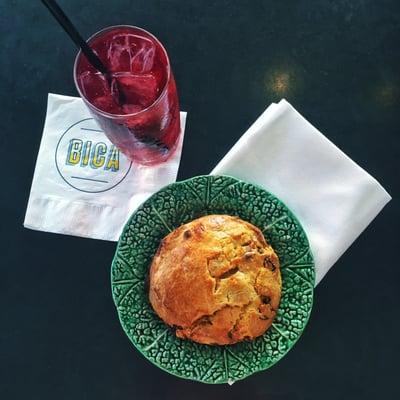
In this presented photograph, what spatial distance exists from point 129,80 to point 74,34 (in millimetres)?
146

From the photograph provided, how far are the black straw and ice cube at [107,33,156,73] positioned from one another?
4 centimetres

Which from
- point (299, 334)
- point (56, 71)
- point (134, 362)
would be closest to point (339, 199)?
point (299, 334)

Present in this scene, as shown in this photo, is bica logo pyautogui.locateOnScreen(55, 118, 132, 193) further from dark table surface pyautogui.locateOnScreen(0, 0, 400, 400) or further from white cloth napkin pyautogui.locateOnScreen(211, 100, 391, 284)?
white cloth napkin pyautogui.locateOnScreen(211, 100, 391, 284)

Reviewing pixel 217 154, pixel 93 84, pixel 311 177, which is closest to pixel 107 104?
pixel 93 84

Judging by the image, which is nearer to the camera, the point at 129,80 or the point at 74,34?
the point at 74,34

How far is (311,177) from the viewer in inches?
39.4

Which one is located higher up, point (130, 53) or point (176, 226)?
point (130, 53)

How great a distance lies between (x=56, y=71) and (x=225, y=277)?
57cm

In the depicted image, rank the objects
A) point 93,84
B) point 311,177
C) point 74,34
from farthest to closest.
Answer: point 311,177 < point 93,84 < point 74,34

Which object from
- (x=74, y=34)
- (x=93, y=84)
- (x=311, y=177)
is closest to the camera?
(x=74, y=34)

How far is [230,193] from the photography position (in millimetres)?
962

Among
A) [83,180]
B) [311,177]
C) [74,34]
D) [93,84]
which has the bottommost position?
[83,180]

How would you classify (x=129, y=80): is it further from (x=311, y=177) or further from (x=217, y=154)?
(x=311, y=177)

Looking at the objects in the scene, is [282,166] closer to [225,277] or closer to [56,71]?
[225,277]
